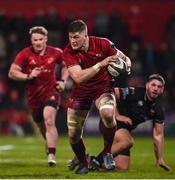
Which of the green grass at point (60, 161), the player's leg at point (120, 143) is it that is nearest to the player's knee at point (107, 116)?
the green grass at point (60, 161)

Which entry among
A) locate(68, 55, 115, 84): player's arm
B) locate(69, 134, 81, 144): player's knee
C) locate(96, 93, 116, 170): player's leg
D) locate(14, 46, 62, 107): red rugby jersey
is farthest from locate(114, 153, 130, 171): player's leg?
locate(14, 46, 62, 107): red rugby jersey

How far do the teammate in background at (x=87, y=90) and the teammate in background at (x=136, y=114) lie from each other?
747 millimetres

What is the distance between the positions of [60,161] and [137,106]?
7.16 feet

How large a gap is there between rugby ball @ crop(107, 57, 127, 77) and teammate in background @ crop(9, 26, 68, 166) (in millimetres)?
2495

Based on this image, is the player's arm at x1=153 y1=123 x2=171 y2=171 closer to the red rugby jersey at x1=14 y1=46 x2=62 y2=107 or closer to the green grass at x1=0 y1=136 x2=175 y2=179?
the green grass at x1=0 y1=136 x2=175 y2=179

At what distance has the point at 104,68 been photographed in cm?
968

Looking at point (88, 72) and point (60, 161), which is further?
point (60, 161)

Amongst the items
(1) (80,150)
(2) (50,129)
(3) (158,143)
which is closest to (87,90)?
(1) (80,150)

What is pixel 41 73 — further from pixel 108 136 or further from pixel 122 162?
pixel 108 136

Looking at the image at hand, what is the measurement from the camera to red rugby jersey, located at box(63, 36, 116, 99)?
32.0 feet

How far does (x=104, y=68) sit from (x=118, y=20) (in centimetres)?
1296

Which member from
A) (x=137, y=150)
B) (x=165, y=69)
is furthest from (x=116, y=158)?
(x=165, y=69)

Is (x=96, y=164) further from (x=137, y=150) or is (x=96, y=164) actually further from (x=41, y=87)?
(x=137, y=150)

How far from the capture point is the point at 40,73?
1221 centimetres
